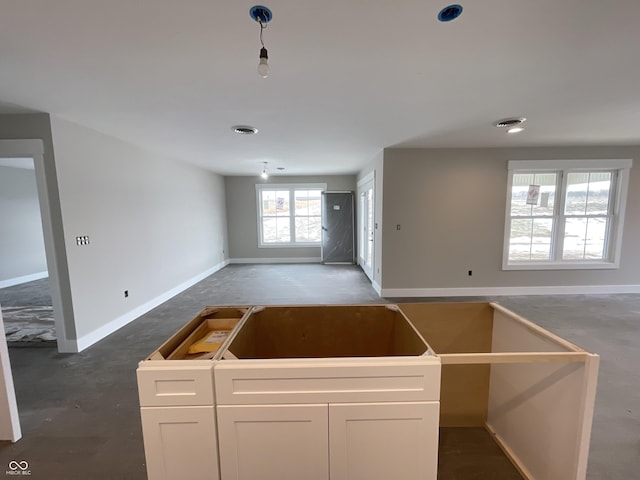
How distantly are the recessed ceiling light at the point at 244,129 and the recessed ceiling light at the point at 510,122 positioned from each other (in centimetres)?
266

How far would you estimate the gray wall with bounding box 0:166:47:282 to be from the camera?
204 inches

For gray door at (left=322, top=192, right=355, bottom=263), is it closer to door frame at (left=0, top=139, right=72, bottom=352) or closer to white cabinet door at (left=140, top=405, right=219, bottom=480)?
door frame at (left=0, top=139, right=72, bottom=352)

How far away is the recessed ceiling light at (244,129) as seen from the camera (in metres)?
2.97

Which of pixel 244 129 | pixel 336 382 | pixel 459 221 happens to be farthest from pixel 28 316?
pixel 459 221

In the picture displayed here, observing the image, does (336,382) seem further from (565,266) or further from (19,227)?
(19,227)

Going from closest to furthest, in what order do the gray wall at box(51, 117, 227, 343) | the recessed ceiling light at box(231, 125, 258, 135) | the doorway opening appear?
the gray wall at box(51, 117, 227, 343) → the recessed ceiling light at box(231, 125, 258, 135) → the doorway opening

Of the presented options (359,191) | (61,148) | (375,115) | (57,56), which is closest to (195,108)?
(57,56)

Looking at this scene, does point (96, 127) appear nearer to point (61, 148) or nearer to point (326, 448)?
point (61, 148)

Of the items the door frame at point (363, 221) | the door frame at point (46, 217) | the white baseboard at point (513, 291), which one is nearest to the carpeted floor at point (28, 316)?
the door frame at point (46, 217)

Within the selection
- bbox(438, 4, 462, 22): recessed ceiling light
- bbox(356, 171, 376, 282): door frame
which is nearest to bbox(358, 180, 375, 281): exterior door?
bbox(356, 171, 376, 282): door frame

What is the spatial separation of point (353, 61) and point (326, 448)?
2.03m

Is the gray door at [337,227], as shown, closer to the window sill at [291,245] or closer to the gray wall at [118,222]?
the window sill at [291,245]

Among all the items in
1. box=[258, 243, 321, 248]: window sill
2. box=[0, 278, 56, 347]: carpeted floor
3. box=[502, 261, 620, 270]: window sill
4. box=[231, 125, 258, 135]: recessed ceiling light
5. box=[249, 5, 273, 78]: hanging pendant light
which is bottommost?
box=[0, 278, 56, 347]: carpeted floor

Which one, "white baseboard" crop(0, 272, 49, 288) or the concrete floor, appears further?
"white baseboard" crop(0, 272, 49, 288)
